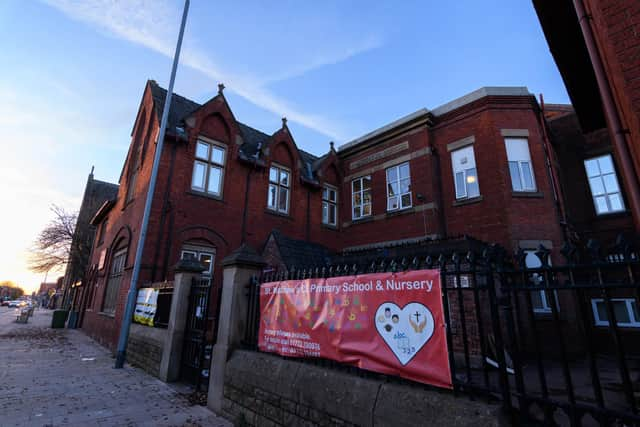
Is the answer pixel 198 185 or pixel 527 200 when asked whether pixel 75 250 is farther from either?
pixel 527 200

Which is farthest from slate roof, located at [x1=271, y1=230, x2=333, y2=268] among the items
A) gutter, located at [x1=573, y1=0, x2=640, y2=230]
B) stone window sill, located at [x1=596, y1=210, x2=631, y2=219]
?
stone window sill, located at [x1=596, y1=210, x2=631, y2=219]

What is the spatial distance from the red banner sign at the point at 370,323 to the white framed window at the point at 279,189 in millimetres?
10150

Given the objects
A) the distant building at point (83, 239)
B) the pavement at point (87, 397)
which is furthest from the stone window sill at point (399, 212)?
the distant building at point (83, 239)

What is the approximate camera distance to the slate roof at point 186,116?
13.0 m

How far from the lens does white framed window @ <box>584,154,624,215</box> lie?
13492 millimetres

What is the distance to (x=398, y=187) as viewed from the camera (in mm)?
15039

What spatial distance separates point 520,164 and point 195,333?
1284cm

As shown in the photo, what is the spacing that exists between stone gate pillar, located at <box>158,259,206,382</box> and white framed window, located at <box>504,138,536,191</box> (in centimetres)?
1173

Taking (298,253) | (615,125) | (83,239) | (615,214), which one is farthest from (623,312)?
(83,239)

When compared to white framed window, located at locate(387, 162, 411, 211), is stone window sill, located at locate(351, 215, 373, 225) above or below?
below

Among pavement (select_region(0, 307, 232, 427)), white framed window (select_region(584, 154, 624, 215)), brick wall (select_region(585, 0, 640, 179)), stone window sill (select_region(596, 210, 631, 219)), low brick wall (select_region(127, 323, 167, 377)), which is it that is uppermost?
white framed window (select_region(584, 154, 624, 215))

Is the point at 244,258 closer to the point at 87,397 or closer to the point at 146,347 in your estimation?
the point at 87,397

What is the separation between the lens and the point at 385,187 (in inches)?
615

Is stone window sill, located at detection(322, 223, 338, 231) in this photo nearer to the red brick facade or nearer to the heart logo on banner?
the red brick facade
